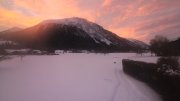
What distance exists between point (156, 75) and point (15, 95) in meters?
8.38

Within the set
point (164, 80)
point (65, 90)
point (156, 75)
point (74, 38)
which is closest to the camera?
point (164, 80)

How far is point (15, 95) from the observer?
402 inches

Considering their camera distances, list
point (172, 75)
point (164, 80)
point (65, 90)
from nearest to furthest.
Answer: point (172, 75)
point (164, 80)
point (65, 90)

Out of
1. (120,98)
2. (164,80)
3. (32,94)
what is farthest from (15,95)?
(164,80)

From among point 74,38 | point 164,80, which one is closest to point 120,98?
point 164,80

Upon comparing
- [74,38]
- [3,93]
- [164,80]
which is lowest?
[3,93]

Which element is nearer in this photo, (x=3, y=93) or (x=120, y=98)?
(x=120, y=98)

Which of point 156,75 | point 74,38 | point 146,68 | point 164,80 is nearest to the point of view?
point 164,80

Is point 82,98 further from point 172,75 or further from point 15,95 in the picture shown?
point 172,75

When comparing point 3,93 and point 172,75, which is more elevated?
point 172,75

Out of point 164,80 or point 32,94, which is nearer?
point 164,80

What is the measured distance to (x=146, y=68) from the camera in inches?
498

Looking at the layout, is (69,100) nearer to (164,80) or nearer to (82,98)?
(82,98)

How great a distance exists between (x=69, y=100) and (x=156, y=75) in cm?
534
